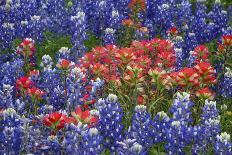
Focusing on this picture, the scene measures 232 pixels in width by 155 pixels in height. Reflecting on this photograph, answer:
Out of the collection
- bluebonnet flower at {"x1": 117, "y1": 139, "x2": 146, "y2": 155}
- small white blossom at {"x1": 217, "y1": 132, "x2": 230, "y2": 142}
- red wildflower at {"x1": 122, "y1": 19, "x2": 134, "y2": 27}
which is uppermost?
red wildflower at {"x1": 122, "y1": 19, "x2": 134, "y2": 27}

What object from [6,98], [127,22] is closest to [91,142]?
[6,98]

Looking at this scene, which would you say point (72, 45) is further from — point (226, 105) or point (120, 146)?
point (120, 146)

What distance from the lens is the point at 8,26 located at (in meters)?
9.04

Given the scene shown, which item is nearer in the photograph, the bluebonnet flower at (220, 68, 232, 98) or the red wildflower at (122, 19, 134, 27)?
the bluebonnet flower at (220, 68, 232, 98)

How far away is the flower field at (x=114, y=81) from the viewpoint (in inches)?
229

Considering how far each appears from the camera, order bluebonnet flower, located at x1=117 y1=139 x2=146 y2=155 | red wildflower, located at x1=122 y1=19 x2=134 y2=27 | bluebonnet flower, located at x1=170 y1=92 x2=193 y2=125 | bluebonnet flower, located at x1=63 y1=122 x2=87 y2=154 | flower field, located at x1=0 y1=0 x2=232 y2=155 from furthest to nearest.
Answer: red wildflower, located at x1=122 y1=19 x2=134 y2=27
bluebonnet flower, located at x1=170 y1=92 x2=193 y2=125
flower field, located at x1=0 y1=0 x2=232 y2=155
bluebonnet flower, located at x1=63 y1=122 x2=87 y2=154
bluebonnet flower, located at x1=117 y1=139 x2=146 y2=155

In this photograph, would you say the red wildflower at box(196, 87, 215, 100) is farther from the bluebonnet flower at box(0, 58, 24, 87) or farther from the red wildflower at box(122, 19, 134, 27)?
the red wildflower at box(122, 19, 134, 27)

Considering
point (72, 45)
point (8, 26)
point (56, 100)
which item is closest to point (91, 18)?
point (72, 45)

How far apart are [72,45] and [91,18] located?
86cm

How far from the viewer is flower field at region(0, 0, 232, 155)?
229 inches

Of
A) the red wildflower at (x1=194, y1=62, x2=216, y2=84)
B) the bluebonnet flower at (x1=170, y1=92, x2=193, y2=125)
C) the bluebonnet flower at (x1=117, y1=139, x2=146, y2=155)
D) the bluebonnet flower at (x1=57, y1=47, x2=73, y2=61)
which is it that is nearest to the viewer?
the bluebonnet flower at (x1=117, y1=139, x2=146, y2=155)

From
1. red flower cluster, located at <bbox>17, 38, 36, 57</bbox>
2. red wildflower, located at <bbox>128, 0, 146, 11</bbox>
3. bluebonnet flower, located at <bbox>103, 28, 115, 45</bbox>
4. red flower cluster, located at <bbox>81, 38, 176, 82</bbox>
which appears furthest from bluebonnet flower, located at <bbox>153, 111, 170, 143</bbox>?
red wildflower, located at <bbox>128, 0, 146, 11</bbox>

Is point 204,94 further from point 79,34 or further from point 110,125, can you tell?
point 79,34

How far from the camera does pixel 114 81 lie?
23.0ft
